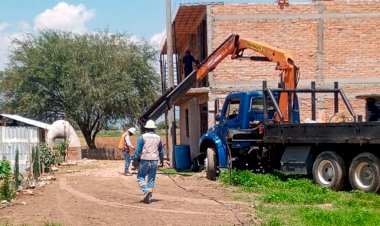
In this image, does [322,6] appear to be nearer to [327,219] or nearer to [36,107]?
[327,219]

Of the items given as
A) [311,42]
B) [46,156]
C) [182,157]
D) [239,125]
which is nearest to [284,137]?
[239,125]

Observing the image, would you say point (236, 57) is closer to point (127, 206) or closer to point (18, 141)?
point (127, 206)

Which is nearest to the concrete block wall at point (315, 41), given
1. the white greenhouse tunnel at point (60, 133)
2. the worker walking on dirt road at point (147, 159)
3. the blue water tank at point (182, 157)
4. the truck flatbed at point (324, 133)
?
the blue water tank at point (182, 157)

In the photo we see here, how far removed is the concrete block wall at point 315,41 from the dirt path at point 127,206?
843 cm

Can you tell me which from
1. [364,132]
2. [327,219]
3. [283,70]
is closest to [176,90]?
[283,70]

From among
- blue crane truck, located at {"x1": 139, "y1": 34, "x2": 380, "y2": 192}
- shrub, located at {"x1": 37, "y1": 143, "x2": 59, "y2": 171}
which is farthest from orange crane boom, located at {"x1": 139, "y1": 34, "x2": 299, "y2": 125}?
shrub, located at {"x1": 37, "y1": 143, "x2": 59, "y2": 171}

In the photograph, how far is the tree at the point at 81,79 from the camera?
39.2 metres

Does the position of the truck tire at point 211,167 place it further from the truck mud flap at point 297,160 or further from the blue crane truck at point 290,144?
the truck mud flap at point 297,160

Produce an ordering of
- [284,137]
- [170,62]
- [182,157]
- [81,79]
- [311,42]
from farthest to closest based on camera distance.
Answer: [81,79], [311,42], [170,62], [182,157], [284,137]

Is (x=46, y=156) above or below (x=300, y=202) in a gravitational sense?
above

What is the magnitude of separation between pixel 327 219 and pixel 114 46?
3281 centimetres

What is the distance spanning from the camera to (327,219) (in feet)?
33.2

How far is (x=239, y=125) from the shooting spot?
18.6m

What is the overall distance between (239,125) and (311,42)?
8971 mm
